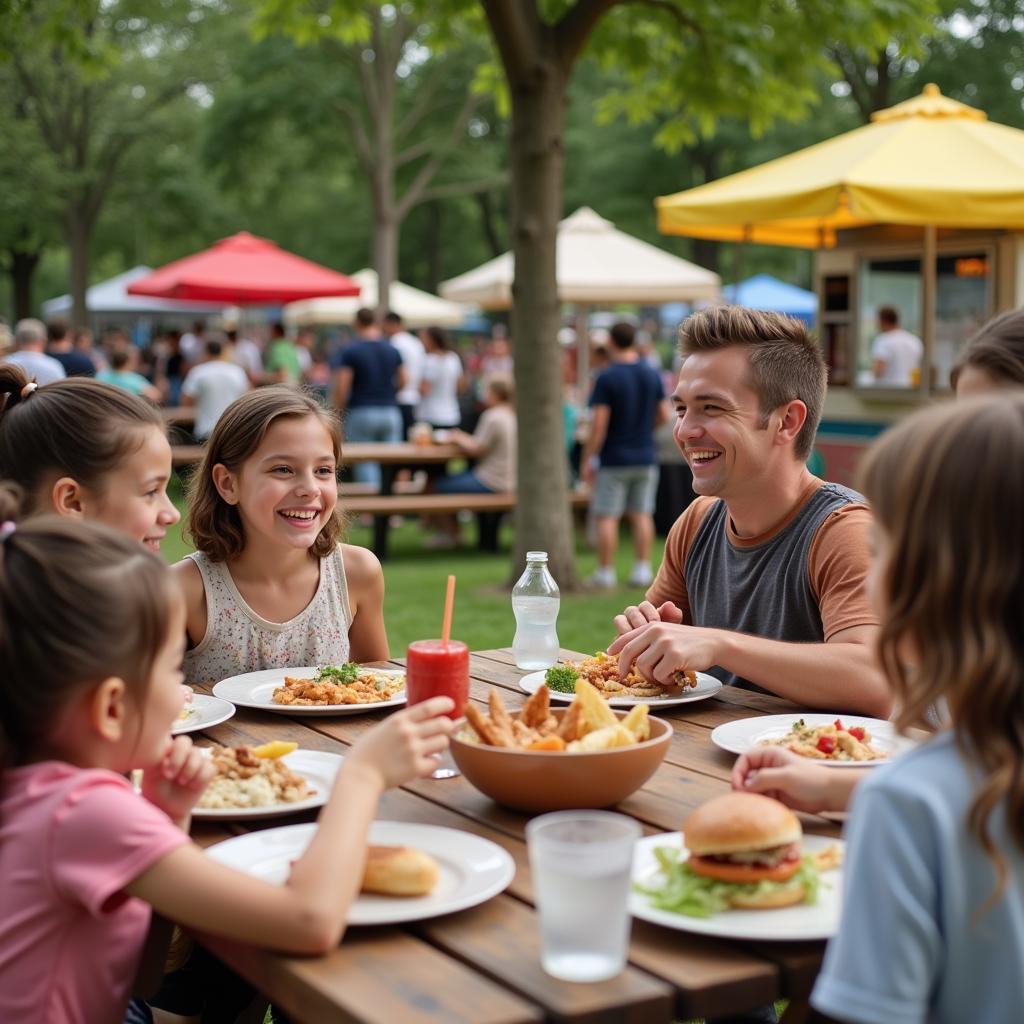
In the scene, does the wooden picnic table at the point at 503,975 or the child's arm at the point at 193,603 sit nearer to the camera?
the wooden picnic table at the point at 503,975

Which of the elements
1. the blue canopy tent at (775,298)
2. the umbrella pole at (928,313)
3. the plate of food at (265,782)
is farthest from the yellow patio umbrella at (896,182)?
the blue canopy tent at (775,298)

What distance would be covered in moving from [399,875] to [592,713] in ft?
1.77

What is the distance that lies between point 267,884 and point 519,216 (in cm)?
699

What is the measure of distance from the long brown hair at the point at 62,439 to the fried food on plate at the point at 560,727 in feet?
4.09

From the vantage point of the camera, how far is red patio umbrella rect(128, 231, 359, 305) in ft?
54.5

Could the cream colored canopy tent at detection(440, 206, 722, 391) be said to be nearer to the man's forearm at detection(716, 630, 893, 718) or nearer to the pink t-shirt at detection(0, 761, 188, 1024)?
the man's forearm at detection(716, 630, 893, 718)

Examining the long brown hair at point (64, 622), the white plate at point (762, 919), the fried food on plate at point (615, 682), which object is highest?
the long brown hair at point (64, 622)

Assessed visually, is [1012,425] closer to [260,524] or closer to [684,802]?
[684,802]

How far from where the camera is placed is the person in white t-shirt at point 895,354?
1152 cm

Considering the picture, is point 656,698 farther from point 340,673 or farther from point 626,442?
point 626,442

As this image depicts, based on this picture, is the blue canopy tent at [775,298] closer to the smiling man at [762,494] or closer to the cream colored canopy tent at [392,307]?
the cream colored canopy tent at [392,307]

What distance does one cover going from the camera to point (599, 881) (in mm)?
1473

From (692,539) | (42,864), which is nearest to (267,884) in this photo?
(42,864)

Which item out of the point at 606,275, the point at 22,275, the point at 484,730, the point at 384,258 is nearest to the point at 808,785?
the point at 484,730
